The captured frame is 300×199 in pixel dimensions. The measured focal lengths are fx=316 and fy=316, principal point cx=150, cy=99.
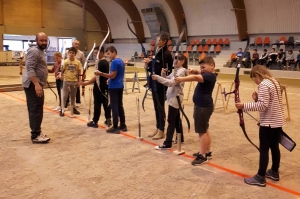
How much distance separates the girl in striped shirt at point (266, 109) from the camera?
2.86 meters

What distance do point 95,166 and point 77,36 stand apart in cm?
2475

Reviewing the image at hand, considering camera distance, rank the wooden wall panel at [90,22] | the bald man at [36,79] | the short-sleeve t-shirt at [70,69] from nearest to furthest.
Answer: the bald man at [36,79] < the short-sleeve t-shirt at [70,69] < the wooden wall panel at [90,22]

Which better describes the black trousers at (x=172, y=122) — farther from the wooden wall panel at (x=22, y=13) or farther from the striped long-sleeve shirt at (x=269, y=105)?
the wooden wall panel at (x=22, y=13)

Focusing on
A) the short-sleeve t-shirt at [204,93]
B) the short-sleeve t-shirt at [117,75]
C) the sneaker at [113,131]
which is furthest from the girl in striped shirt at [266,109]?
the sneaker at [113,131]

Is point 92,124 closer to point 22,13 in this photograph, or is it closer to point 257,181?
point 257,181

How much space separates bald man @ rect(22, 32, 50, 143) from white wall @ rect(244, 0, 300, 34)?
14.9 m

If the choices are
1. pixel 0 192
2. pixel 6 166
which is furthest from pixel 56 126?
pixel 0 192

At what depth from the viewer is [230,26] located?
19.2m

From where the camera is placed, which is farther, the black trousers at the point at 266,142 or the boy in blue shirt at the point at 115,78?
the boy in blue shirt at the point at 115,78

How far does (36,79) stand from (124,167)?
67.1 inches

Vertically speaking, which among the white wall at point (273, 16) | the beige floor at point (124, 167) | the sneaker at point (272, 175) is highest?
the white wall at point (273, 16)

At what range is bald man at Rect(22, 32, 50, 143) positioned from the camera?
417 centimetres

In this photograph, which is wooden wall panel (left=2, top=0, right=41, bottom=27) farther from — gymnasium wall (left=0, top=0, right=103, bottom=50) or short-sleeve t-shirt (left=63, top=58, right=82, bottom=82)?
short-sleeve t-shirt (left=63, top=58, right=82, bottom=82)

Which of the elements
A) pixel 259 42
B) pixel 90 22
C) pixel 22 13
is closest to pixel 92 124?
pixel 259 42
